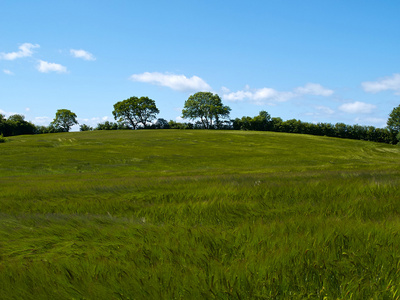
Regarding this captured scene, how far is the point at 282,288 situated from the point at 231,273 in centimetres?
44

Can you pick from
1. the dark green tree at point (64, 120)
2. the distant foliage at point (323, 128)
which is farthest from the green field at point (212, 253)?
the dark green tree at point (64, 120)

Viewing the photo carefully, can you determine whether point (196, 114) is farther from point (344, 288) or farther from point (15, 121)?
point (344, 288)

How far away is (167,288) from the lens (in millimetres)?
2303

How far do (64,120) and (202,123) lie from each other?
6778 cm

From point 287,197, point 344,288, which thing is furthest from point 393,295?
point 287,197

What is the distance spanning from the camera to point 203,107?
427ft

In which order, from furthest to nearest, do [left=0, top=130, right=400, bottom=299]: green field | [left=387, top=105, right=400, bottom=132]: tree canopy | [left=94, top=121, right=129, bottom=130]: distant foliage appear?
[left=94, top=121, right=129, bottom=130]: distant foliage → [left=387, top=105, right=400, bottom=132]: tree canopy → [left=0, top=130, right=400, bottom=299]: green field

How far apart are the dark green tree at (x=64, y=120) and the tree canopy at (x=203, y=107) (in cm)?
5650

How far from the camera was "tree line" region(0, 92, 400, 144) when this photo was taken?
108 meters

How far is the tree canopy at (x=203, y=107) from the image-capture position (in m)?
130

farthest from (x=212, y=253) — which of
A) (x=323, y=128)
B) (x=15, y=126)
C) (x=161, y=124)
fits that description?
(x=15, y=126)

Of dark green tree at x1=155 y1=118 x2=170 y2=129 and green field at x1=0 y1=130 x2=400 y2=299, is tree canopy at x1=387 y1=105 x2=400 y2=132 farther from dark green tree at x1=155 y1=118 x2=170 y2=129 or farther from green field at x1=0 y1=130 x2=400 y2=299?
green field at x1=0 y1=130 x2=400 y2=299

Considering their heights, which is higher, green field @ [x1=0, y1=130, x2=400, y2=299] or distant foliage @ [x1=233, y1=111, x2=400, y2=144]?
distant foliage @ [x1=233, y1=111, x2=400, y2=144]

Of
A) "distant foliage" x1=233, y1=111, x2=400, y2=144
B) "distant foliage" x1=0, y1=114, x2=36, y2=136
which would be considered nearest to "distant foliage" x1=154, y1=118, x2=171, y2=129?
"distant foliage" x1=233, y1=111, x2=400, y2=144
